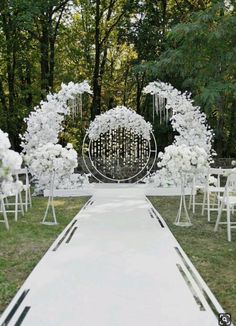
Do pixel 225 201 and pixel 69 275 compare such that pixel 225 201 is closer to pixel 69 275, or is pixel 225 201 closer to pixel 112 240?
pixel 112 240

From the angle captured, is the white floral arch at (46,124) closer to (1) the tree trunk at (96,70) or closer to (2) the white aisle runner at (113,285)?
(2) the white aisle runner at (113,285)

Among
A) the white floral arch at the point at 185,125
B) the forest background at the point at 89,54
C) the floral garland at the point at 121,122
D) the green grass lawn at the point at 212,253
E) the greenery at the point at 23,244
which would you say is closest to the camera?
the green grass lawn at the point at 212,253

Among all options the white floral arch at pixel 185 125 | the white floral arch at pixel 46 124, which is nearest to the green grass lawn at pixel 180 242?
the white floral arch at pixel 46 124

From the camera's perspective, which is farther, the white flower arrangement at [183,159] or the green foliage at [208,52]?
the green foliage at [208,52]

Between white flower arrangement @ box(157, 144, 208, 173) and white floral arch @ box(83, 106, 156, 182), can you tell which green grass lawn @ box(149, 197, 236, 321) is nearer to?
white flower arrangement @ box(157, 144, 208, 173)

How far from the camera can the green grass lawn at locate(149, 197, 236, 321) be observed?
13.0 feet

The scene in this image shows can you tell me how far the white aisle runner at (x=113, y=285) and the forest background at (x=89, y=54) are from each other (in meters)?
8.32

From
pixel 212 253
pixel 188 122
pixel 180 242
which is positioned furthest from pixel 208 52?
pixel 212 253

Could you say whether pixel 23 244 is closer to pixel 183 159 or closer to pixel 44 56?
pixel 183 159

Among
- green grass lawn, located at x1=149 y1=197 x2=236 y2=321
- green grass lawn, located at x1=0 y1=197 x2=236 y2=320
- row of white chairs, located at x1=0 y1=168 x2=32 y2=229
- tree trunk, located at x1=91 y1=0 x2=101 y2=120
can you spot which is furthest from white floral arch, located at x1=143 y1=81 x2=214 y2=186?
tree trunk, located at x1=91 y1=0 x2=101 y2=120

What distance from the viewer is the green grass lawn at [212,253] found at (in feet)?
13.0

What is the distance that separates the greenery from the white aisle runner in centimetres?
19

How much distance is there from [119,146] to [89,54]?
6.84m

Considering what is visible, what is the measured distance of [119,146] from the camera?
1549 centimetres
